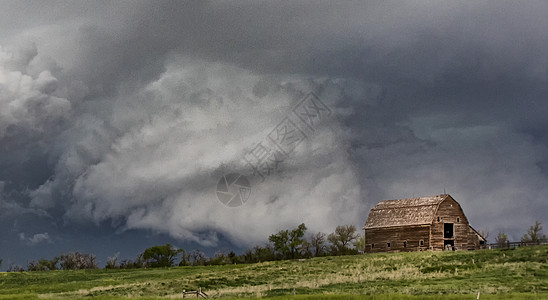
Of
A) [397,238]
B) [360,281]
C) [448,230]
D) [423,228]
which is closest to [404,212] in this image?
[397,238]

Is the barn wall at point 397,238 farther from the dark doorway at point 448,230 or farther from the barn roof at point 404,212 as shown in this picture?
the dark doorway at point 448,230

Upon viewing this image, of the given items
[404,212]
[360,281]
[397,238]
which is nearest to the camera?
[360,281]

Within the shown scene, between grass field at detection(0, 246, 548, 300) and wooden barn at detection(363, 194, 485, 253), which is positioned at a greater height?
wooden barn at detection(363, 194, 485, 253)

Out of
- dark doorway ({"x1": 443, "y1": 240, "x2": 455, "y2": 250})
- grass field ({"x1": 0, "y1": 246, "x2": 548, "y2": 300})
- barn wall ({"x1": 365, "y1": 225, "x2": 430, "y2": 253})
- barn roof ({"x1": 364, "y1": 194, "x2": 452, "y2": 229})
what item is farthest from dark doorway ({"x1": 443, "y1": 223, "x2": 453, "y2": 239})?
grass field ({"x1": 0, "y1": 246, "x2": 548, "y2": 300})

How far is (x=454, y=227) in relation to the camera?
86.0 metres

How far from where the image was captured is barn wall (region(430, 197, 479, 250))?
84.4m

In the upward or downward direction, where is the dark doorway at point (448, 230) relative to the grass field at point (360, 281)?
upward

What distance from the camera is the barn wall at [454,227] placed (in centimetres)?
8444

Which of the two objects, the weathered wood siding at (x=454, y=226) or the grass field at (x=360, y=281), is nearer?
the grass field at (x=360, y=281)

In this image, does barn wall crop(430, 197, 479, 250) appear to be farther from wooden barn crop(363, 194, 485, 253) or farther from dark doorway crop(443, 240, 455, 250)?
dark doorway crop(443, 240, 455, 250)

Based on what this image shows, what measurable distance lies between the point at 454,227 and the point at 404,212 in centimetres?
731

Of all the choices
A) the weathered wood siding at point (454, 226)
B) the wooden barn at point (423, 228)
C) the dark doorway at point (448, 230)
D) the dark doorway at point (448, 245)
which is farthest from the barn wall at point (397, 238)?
the dark doorway at point (448, 230)

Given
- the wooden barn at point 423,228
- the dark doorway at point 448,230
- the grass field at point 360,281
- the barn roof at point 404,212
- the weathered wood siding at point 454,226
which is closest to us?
the grass field at point 360,281

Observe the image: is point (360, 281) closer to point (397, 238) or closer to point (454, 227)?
point (397, 238)
